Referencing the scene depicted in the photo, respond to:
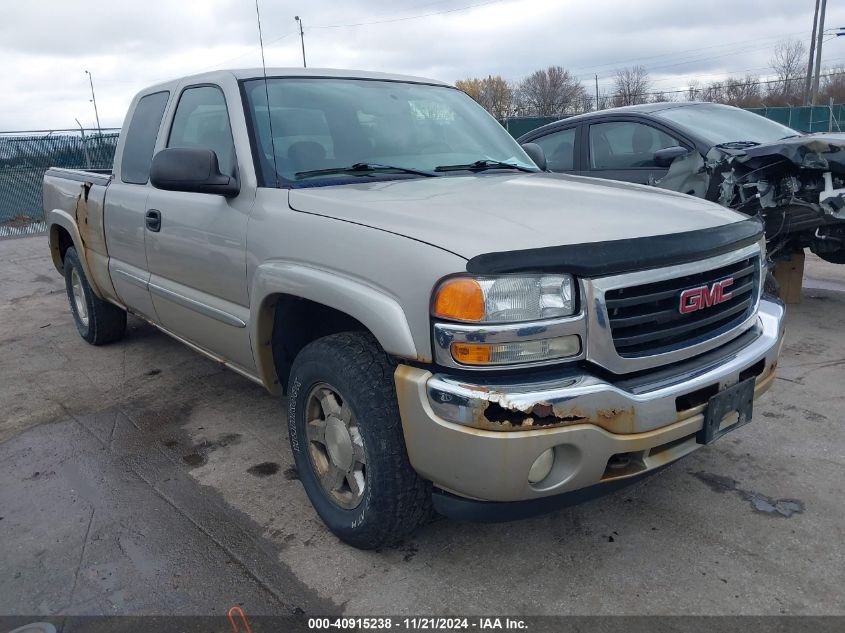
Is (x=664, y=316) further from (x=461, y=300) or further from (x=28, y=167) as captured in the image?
(x=28, y=167)

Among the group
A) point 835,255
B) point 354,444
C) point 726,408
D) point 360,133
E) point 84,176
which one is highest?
point 360,133

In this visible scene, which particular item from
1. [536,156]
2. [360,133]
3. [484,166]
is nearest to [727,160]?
[536,156]

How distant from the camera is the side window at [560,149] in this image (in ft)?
22.1

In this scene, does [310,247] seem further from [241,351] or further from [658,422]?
[658,422]

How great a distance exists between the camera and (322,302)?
256 cm

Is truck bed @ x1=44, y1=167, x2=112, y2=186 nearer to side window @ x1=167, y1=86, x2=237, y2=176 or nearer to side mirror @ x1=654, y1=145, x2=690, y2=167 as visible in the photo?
side window @ x1=167, y1=86, x2=237, y2=176

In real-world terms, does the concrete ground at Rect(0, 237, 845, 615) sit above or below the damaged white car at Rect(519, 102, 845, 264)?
below

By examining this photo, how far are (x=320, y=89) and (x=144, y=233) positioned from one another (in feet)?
4.48

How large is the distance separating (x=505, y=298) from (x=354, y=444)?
0.87 meters

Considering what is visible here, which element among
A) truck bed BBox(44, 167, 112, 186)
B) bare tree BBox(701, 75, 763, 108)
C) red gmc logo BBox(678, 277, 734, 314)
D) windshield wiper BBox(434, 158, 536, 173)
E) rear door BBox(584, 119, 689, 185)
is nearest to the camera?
red gmc logo BBox(678, 277, 734, 314)

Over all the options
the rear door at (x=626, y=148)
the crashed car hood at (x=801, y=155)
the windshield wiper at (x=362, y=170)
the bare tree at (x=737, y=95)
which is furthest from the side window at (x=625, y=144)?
the bare tree at (x=737, y=95)

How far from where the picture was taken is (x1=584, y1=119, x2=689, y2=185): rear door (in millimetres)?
6010

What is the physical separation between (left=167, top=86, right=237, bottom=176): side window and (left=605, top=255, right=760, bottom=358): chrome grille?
1.94m

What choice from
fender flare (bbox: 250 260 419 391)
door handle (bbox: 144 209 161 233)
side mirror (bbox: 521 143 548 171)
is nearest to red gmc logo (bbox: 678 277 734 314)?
fender flare (bbox: 250 260 419 391)
